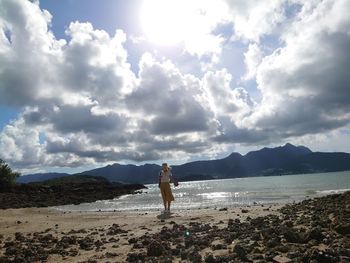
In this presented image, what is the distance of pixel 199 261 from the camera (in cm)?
961

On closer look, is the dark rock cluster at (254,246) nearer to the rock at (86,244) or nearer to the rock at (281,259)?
the rock at (281,259)

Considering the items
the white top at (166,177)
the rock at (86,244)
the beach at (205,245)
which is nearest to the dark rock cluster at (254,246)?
the beach at (205,245)

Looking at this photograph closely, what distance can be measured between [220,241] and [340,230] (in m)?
3.49

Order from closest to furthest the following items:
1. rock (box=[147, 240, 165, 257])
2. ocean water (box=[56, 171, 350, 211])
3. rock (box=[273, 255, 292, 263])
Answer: rock (box=[273, 255, 292, 263])
rock (box=[147, 240, 165, 257])
ocean water (box=[56, 171, 350, 211])

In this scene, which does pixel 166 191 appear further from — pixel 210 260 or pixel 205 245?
pixel 210 260

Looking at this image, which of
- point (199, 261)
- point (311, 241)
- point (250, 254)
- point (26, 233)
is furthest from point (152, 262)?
point (26, 233)

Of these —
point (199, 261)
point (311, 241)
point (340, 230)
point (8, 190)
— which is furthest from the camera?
point (8, 190)

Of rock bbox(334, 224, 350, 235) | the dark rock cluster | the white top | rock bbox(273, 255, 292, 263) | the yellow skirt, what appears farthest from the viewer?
the white top

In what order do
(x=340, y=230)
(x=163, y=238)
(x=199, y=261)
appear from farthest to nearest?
(x=163, y=238)
(x=340, y=230)
(x=199, y=261)

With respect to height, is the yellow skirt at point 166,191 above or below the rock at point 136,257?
above

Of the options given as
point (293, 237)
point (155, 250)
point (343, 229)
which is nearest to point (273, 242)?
point (293, 237)

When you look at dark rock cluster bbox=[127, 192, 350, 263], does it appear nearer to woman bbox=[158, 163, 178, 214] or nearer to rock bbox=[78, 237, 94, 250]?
rock bbox=[78, 237, 94, 250]

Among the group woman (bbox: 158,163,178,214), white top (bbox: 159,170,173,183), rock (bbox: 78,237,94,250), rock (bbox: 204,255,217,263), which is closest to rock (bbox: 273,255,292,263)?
rock (bbox: 204,255,217,263)

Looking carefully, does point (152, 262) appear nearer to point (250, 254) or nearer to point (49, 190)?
point (250, 254)
